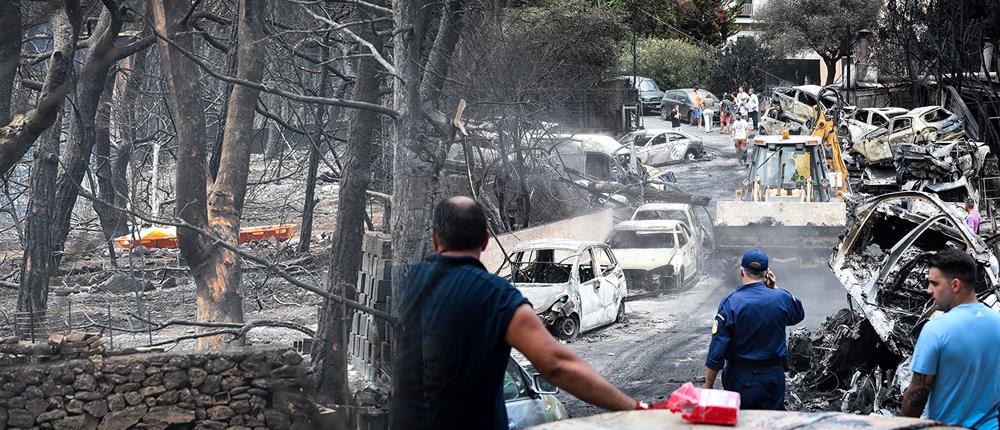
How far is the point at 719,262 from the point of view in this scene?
1936 cm

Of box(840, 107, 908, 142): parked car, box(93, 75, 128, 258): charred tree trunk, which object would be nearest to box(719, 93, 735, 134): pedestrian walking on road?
box(840, 107, 908, 142): parked car

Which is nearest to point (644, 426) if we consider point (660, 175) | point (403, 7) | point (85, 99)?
point (403, 7)

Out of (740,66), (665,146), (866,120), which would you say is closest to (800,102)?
(866,120)

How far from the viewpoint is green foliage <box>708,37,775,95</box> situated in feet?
137

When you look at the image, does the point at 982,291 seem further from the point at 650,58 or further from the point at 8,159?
the point at 650,58

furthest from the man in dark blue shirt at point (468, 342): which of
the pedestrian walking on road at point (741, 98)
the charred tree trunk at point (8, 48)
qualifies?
the pedestrian walking on road at point (741, 98)

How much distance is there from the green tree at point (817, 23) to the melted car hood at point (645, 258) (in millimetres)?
25345

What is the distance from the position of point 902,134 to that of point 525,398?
56.5 feet

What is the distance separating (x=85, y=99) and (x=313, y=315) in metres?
4.91

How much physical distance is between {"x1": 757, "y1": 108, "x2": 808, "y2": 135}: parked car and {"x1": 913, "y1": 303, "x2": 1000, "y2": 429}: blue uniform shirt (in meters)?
23.7

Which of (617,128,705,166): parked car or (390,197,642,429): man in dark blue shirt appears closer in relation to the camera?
(390,197,642,429): man in dark blue shirt

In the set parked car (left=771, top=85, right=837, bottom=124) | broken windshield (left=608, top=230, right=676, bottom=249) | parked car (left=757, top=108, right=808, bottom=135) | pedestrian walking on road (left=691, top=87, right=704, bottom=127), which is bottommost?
broken windshield (left=608, top=230, right=676, bottom=249)

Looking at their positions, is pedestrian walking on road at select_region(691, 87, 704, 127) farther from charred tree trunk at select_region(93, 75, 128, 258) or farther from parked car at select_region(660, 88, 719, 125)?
charred tree trunk at select_region(93, 75, 128, 258)

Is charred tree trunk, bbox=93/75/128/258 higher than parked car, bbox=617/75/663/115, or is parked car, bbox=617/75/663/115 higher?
parked car, bbox=617/75/663/115
